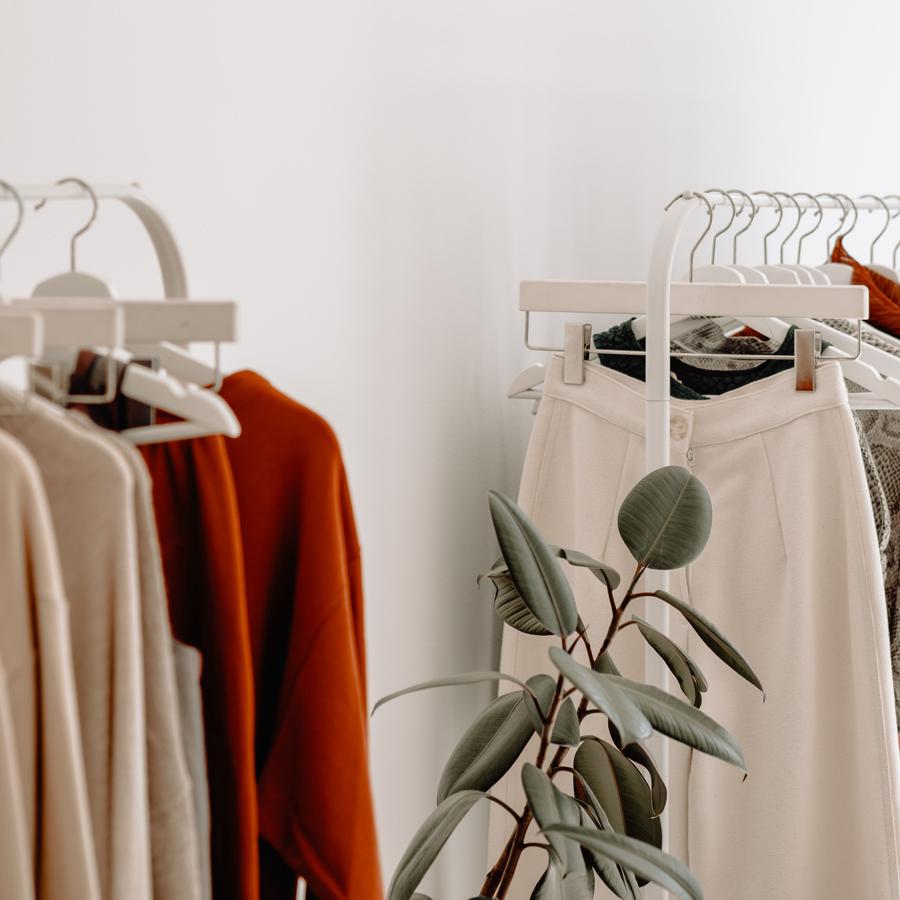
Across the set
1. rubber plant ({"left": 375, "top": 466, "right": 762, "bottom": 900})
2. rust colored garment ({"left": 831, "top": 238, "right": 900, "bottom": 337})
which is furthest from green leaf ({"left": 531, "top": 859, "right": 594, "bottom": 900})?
rust colored garment ({"left": 831, "top": 238, "right": 900, "bottom": 337})

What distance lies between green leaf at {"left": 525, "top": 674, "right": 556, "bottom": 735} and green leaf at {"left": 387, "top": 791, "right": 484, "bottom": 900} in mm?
94

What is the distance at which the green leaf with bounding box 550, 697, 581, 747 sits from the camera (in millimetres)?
1197

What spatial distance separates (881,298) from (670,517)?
732 mm

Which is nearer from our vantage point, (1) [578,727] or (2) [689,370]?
(1) [578,727]

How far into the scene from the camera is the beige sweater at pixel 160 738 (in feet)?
2.65

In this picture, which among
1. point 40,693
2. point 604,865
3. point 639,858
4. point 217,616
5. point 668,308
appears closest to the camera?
point 40,693

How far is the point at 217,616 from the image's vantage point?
0.98 meters

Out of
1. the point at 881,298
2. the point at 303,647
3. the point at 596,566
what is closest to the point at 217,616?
the point at 303,647

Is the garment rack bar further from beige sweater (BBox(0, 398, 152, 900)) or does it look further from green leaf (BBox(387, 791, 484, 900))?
beige sweater (BBox(0, 398, 152, 900))

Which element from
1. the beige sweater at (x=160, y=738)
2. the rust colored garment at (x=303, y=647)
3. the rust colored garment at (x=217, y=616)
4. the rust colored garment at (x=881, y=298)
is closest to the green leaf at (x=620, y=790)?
the rust colored garment at (x=303, y=647)

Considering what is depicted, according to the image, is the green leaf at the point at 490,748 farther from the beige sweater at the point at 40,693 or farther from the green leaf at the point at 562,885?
the beige sweater at the point at 40,693

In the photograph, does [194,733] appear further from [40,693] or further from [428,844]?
[428,844]

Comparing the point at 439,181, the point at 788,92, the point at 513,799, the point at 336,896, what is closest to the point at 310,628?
the point at 336,896

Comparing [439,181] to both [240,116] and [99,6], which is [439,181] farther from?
[99,6]
